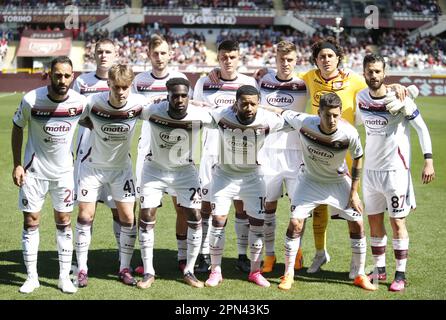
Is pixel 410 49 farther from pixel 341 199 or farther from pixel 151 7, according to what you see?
pixel 341 199

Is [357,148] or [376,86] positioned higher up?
[376,86]

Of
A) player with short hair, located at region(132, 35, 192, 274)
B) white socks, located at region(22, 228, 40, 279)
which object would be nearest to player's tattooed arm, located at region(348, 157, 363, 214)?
player with short hair, located at region(132, 35, 192, 274)

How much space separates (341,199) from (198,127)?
5.83ft

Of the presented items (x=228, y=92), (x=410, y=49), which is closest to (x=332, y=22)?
(x=410, y=49)

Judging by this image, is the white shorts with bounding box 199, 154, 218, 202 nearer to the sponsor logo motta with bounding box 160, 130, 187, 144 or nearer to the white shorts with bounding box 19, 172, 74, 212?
the sponsor logo motta with bounding box 160, 130, 187, 144

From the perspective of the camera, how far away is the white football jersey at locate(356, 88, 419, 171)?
7031 millimetres

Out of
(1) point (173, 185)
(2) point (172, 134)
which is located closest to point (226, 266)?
(1) point (173, 185)

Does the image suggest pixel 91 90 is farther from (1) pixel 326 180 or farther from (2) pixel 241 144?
(1) pixel 326 180

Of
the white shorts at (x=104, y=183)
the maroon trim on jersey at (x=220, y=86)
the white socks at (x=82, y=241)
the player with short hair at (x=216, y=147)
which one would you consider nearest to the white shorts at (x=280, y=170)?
the player with short hair at (x=216, y=147)

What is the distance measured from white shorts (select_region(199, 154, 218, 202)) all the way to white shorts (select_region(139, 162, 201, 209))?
725 millimetres

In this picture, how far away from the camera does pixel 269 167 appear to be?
7883 mm

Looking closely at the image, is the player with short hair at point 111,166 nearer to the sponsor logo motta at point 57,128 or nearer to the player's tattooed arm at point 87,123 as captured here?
the player's tattooed arm at point 87,123

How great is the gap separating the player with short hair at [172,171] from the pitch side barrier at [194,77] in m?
30.3
